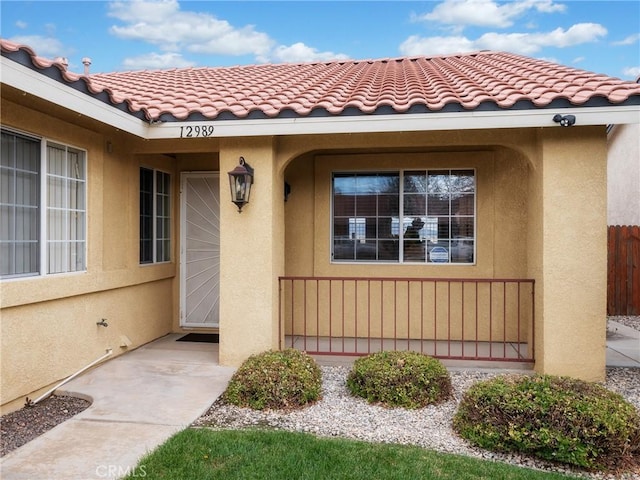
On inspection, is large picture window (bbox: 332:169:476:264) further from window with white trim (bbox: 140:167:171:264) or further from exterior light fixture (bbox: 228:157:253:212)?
window with white trim (bbox: 140:167:171:264)

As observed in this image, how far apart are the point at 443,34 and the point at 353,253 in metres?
19.6

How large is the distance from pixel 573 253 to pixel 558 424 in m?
2.65

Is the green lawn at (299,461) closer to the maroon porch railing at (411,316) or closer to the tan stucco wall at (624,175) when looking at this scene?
the maroon porch railing at (411,316)

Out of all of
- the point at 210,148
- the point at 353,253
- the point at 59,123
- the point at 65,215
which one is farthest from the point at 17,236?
the point at 353,253

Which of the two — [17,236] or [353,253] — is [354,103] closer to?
[353,253]

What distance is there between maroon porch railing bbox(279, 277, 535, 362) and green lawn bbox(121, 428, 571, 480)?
3.19 meters

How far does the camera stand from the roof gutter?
5.24 metres

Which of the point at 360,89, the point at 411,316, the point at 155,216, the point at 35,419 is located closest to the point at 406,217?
the point at 411,316

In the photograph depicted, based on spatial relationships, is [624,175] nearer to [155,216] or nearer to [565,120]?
[565,120]

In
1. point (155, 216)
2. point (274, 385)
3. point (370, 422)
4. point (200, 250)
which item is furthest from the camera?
point (200, 250)

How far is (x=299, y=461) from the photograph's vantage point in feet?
12.3

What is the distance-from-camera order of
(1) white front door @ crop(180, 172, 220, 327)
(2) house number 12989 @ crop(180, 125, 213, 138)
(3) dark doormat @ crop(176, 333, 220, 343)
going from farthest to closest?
1. (1) white front door @ crop(180, 172, 220, 327)
2. (3) dark doormat @ crop(176, 333, 220, 343)
3. (2) house number 12989 @ crop(180, 125, 213, 138)

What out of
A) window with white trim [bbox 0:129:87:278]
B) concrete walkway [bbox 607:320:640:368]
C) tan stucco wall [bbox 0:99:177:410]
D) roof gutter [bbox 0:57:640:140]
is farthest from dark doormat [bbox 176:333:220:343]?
concrete walkway [bbox 607:320:640:368]

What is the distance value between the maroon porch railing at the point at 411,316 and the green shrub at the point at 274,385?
6.46 feet
